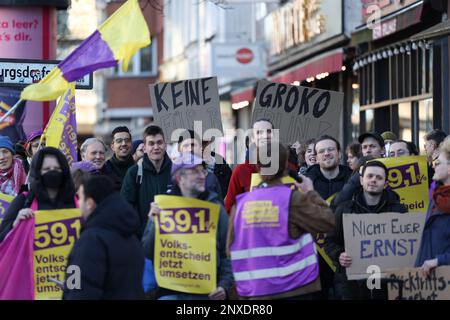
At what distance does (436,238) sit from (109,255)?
2814mm

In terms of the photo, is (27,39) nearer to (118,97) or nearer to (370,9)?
(370,9)

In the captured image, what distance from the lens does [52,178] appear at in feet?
29.2

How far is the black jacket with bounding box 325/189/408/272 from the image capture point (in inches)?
397

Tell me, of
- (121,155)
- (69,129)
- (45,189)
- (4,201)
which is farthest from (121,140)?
(45,189)

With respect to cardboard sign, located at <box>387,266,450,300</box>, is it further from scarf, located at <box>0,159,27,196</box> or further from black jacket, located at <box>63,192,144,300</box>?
scarf, located at <box>0,159,27,196</box>

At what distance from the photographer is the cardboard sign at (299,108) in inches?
516

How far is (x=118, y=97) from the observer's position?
5909cm

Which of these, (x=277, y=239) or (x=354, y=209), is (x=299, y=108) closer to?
(x=354, y=209)

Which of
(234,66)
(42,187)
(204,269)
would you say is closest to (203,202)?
(204,269)

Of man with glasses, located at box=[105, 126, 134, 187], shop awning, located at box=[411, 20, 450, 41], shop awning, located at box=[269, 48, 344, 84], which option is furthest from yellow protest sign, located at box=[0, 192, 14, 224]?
shop awning, located at box=[269, 48, 344, 84]

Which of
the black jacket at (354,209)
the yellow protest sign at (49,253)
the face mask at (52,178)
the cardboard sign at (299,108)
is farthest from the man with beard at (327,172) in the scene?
the face mask at (52,178)

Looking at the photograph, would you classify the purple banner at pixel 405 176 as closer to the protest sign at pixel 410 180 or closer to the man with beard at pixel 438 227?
the protest sign at pixel 410 180

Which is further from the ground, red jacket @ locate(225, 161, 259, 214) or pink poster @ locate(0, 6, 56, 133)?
pink poster @ locate(0, 6, 56, 133)

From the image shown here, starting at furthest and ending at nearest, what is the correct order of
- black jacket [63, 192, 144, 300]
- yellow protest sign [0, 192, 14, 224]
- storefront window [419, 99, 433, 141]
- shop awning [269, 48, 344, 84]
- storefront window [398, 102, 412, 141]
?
1. shop awning [269, 48, 344, 84]
2. storefront window [398, 102, 412, 141]
3. storefront window [419, 99, 433, 141]
4. yellow protest sign [0, 192, 14, 224]
5. black jacket [63, 192, 144, 300]
